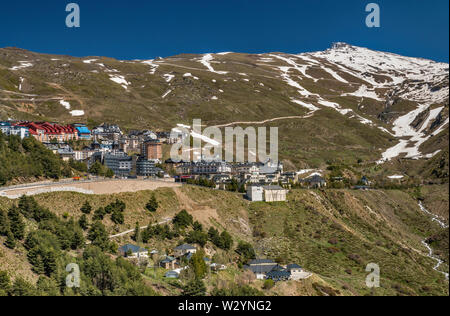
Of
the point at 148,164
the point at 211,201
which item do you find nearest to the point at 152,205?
the point at 211,201

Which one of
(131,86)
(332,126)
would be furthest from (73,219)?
(131,86)

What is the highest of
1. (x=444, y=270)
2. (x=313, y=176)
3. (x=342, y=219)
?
(x=313, y=176)

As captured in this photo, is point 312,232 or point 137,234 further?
point 312,232

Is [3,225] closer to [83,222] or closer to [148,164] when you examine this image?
[83,222]

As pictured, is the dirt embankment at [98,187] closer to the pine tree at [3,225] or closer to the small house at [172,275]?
the pine tree at [3,225]
